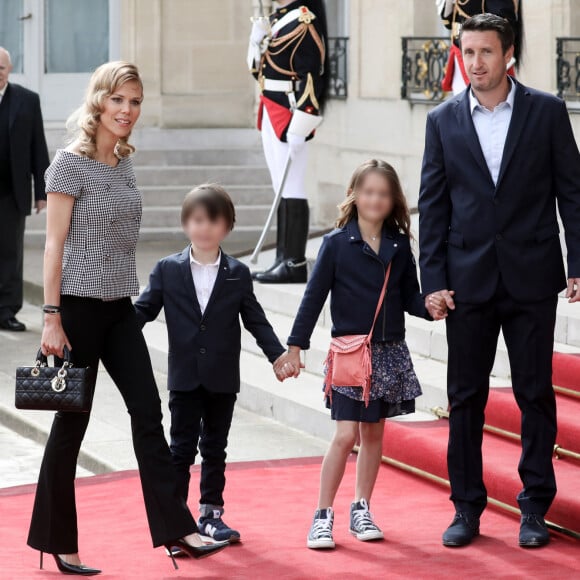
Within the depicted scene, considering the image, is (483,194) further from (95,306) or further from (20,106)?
(20,106)

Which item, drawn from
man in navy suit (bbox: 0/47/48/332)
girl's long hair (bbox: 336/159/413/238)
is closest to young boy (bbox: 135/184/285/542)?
girl's long hair (bbox: 336/159/413/238)

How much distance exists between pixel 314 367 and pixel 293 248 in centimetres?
138

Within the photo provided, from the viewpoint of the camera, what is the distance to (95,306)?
4922 millimetres

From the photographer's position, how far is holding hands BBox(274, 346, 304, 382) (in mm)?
5180

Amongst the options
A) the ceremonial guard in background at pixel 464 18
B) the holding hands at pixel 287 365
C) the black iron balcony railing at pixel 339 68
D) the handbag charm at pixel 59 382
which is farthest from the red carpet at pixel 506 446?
the black iron balcony railing at pixel 339 68

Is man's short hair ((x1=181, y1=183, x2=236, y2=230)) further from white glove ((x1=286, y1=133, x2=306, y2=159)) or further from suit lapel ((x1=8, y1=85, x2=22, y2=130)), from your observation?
suit lapel ((x1=8, y1=85, x2=22, y2=130))

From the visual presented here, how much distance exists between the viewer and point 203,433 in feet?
17.6

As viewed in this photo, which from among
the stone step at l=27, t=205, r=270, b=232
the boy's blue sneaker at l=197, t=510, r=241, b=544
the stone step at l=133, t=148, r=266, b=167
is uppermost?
the stone step at l=133, t=148, r=266, b=167

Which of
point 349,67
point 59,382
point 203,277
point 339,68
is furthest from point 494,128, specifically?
point 339,68

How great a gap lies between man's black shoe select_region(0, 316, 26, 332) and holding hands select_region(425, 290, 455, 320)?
5.57 metres

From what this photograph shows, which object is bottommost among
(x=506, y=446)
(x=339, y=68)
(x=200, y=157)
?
(x=506, y=446)

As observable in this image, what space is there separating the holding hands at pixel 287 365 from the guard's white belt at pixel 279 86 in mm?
4017

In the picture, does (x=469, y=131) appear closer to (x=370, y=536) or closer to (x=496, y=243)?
(x=496, y=243)

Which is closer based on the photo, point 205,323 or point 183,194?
point 205,323
